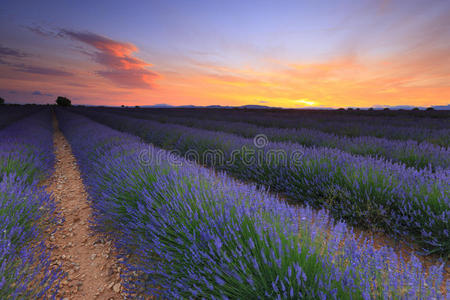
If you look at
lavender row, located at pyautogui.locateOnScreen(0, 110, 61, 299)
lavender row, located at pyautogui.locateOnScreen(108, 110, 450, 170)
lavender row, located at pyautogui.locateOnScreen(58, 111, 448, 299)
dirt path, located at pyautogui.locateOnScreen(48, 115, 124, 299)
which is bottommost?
dirt path, located at pyautogui.locateOnScreen(48, 115, 124, 299)

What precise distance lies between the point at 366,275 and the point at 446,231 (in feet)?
5.58

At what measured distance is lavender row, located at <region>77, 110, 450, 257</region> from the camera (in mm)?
2029

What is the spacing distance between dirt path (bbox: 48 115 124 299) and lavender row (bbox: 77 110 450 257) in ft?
7.84

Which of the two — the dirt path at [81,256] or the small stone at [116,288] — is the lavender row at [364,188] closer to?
the small stone at [116,288]

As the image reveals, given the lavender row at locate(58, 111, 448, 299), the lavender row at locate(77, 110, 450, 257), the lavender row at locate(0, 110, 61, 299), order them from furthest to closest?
→ 1. the lavender row at locate(77, 110, 450, 257)
2. the lavender row at locate(0, 110, 61, 299)
3. the lavender row at locate(58, 111, 448, 299)

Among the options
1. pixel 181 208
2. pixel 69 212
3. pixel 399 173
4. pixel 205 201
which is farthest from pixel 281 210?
pixel 69 212

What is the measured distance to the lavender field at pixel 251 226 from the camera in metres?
0.99

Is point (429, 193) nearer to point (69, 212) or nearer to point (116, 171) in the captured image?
point (116, 171)

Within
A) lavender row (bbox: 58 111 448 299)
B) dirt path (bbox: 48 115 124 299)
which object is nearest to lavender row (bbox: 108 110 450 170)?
lavender row (bbox: 58 111 448 299)

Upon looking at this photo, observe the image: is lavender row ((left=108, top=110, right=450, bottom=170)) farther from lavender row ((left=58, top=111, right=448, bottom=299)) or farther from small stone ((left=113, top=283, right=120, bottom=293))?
small stone ((left=113, top=283, right=120, bottom=293))

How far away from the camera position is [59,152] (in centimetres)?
653

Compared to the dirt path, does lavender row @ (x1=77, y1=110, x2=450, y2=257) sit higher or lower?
higher

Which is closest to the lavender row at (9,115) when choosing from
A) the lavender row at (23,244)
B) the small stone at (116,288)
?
the lavender row at (23,244)

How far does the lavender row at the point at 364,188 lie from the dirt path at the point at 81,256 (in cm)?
239
